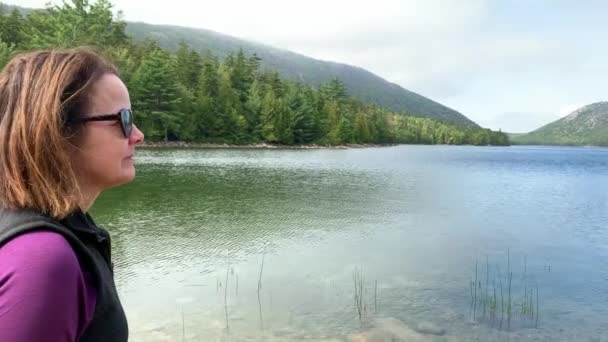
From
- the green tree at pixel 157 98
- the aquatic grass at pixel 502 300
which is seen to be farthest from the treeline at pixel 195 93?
the aquatic grass at pixel 502 300

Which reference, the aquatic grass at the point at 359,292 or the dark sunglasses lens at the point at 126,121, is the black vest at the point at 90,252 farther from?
the aquatic grass at the point at 359,292

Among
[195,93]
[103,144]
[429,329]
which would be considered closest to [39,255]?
[103,144]

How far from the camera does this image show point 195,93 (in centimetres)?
8275

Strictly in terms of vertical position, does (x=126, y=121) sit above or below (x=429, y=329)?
above

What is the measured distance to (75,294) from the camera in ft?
3.97

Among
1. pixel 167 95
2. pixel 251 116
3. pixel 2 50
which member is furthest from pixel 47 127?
pixel 251 116

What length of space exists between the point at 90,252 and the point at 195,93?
8481cm

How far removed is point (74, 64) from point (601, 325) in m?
10.7

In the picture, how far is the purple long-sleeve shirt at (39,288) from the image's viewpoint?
1095 mm

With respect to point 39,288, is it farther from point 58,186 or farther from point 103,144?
point 103,144

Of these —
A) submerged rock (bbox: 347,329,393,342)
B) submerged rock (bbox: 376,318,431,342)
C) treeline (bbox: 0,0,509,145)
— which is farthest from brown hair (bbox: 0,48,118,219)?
treeline (bbox: 0,0,509,145)

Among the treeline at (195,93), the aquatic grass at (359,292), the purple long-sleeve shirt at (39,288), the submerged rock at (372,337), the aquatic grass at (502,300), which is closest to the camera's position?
the purple long-sleeve shirt at (39,288)

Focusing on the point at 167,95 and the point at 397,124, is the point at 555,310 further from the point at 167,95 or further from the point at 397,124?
the point at 397,124

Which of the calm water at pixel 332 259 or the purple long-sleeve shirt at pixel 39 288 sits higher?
the purple long-sleeve shirt at pixel 39 288
